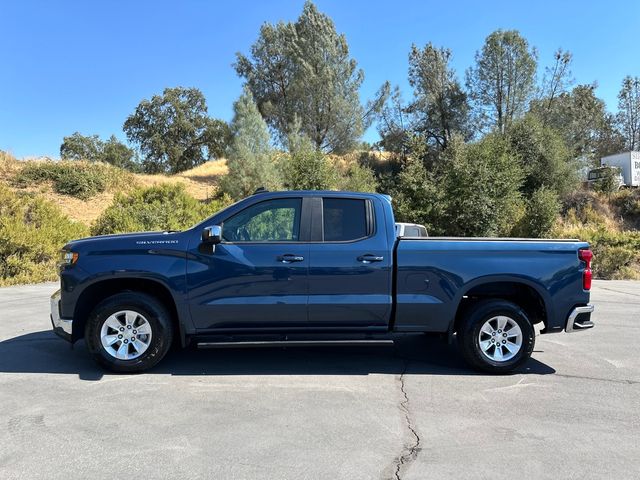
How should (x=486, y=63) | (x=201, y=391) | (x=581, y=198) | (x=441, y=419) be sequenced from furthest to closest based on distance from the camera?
(x=486, y=63) → (x=581, y=198) → (x=201, y=391) → (x=441, y=419)

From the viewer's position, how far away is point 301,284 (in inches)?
211

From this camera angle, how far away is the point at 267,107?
35.8 meters

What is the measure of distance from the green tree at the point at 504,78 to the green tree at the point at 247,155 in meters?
18.9

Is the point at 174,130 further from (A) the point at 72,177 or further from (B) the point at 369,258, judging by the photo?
(B) the point at 369,258

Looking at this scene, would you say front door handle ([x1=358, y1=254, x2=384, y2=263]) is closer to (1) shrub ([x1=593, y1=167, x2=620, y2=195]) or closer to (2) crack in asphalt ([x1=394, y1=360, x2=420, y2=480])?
(2) crack in asphalt ([x1=394, y1=360, x2=420, y2=480])

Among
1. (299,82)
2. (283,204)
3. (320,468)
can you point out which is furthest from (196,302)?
(299,82)

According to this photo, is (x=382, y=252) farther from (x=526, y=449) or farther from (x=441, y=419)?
(x=526, y=449)

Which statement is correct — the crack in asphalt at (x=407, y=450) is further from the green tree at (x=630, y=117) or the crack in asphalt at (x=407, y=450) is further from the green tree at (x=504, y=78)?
the green tree at (x=630, y=117)

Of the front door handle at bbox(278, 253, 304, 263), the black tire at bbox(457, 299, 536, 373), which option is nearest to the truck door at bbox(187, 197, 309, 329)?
the front door handle at bbox(278, 253, 304, 263)

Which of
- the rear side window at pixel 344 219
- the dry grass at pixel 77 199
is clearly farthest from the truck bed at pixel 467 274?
the dry grass at pixel 77 199

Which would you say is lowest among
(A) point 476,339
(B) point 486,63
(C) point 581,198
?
(A) point 476,339

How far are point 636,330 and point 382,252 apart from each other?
17.5ft

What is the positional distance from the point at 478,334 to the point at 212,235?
3084 millimetres

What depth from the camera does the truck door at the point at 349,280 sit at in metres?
5.37
